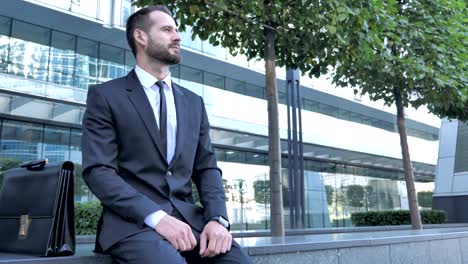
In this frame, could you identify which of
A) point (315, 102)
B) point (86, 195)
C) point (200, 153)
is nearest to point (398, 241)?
point (200, 153)

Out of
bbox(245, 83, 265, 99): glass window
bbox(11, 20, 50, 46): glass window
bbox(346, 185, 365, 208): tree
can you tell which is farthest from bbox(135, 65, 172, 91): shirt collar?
bbox(346, 185, 365, 208): tree

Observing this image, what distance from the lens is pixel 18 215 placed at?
8.46 feet

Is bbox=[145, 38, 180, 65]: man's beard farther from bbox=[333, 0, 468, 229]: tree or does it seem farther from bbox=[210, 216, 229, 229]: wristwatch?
bbox=[333, 0, 468, 229]: tree

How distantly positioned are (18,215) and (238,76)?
20.9 metres

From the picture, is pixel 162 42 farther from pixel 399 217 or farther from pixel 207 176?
pixel 399 217

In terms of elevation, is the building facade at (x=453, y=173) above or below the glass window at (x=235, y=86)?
below

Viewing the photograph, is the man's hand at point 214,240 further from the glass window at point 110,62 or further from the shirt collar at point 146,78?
the glass window at point 110,62

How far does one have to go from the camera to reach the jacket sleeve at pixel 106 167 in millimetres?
2332

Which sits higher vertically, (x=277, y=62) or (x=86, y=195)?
(x=277, y=62)

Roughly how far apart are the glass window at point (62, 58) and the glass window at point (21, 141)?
196cm

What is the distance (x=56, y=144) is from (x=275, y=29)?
12803mm

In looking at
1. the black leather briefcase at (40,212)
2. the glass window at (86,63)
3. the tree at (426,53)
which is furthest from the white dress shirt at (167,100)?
the glass window at (86,63)

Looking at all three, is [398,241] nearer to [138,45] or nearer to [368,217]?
[138,45]

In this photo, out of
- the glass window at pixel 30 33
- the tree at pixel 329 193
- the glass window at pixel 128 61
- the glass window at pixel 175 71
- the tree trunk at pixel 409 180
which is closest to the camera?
the tree trunk at pixel 409 180
